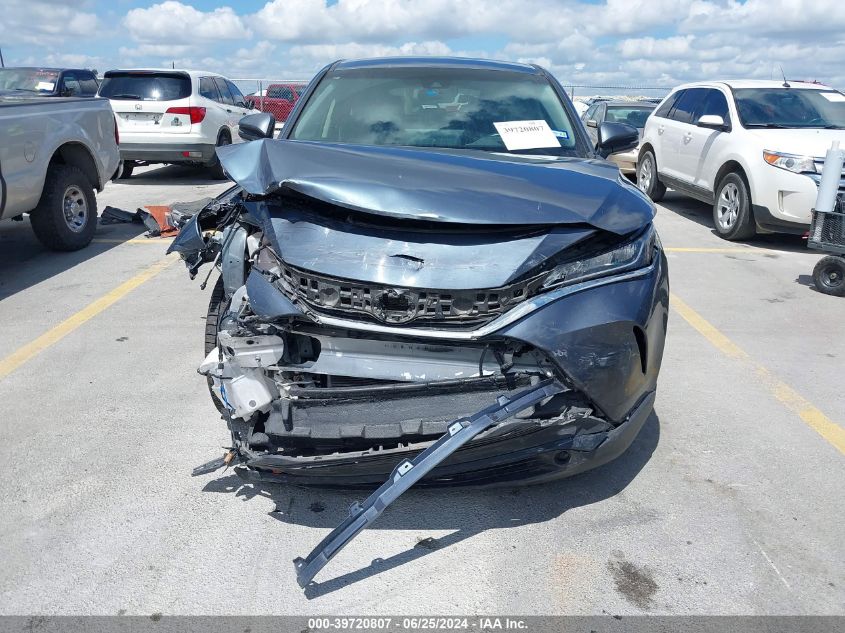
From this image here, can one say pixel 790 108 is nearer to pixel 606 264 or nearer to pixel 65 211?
pixel 606 264

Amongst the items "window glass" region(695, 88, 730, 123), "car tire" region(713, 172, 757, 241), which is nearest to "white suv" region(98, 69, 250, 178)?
"window glass" region(695, 88, 730, 123)

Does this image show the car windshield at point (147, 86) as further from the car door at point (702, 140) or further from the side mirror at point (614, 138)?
the side mirror at point (614, 138)

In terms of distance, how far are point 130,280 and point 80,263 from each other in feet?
3.09

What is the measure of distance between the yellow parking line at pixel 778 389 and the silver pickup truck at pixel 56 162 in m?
5.67

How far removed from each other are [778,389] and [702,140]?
19.1 feet

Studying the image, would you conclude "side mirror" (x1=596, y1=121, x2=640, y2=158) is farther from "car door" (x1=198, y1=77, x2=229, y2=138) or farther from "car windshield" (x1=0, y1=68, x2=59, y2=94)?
"car windshield" (x1=0, y1=68, x2=59, y2=94)

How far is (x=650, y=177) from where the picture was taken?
11.3m

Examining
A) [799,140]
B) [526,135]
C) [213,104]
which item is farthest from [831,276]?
[213,104]

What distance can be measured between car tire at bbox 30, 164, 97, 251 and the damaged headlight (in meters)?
6.03

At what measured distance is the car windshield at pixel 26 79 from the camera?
40.6ft

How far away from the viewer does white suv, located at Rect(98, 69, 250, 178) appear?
11953mm

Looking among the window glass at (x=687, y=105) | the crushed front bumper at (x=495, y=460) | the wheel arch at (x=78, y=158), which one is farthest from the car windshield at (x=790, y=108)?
the wheel arch at (x=78, y=158)

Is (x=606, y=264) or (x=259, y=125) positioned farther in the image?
(x=259, y=125)

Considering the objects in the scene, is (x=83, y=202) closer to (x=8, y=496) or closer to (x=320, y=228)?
(x=8, y=496)
